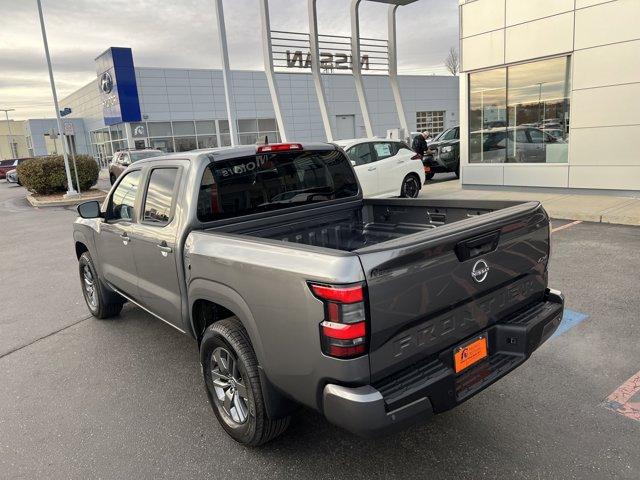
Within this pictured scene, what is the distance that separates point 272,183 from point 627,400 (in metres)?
2.87

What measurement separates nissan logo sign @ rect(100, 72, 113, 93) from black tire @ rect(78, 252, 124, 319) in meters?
28.7

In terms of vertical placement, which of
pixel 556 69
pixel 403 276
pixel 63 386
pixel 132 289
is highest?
pixel 556 69

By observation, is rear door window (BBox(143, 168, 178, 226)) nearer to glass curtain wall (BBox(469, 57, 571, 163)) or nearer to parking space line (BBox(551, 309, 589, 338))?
parking space line (BBox(551, 309, 589, 338))

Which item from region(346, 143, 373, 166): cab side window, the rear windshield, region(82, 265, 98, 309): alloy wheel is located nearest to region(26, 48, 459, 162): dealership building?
region(346, 143, 373, 166): cab side window

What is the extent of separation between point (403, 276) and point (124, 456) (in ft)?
6.93

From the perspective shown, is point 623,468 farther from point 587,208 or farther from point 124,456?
point 587,208

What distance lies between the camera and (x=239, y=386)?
296 centimetres

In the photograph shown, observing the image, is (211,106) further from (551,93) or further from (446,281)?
(446,281)

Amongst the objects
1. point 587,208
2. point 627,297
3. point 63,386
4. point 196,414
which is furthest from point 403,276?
point 587,208

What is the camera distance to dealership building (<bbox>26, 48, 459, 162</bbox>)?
32.0 metres

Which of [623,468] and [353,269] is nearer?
[353,269]

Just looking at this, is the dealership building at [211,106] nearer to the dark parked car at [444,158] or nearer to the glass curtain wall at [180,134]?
the glass curtain wall at [180,134]

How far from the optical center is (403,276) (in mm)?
2273

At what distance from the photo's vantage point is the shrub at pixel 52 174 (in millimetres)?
19781
